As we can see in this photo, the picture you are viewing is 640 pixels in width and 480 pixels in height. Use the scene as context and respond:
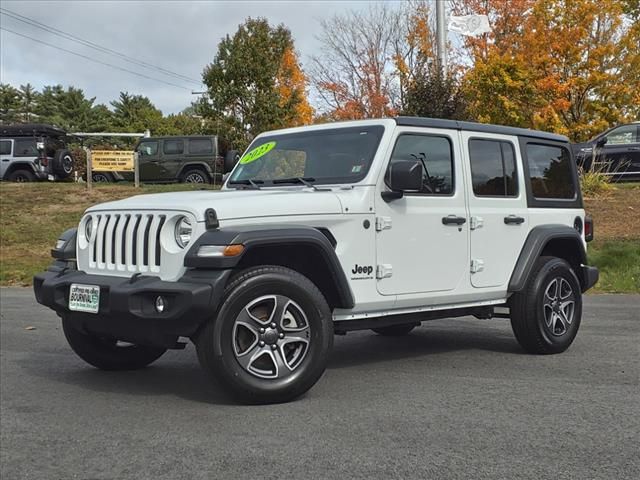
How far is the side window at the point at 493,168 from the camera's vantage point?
578cm

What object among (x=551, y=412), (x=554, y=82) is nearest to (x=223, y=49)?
(x=554, y=82)

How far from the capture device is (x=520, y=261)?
5930 millimetres

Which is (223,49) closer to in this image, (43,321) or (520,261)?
(43,321)

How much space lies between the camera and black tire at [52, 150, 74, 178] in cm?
2231

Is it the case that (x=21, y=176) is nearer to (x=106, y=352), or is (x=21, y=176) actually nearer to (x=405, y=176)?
(x=106, y=352)

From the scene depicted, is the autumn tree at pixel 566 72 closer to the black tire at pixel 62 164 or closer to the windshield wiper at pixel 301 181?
the black tire at pixel 62 164

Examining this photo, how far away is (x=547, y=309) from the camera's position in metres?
6.10

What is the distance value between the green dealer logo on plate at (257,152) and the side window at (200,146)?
53.3ft

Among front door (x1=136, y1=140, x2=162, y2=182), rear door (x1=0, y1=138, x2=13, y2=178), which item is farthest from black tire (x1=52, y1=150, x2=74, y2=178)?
front door (x1=136, y1=140, x2=162, y2=182)

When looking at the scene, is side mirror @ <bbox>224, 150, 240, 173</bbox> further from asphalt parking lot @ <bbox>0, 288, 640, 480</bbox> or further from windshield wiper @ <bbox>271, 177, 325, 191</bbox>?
asphalt parking lot @ <bbox>0, 288, 640, 480</bbox>

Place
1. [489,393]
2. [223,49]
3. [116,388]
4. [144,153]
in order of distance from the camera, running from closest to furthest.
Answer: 1. [489,393]
2. [116,388]
3. [144,153]
4. [223,49]

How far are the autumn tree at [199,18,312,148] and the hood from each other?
749 inches

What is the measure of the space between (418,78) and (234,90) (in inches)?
396

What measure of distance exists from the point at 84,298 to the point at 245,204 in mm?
1175
